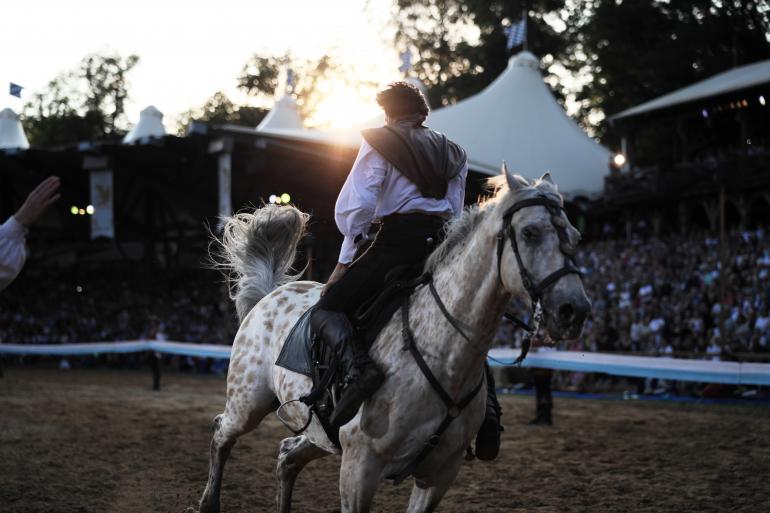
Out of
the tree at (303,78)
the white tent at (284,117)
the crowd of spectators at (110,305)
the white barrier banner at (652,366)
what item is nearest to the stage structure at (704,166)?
the white barrier banner at (652,366)

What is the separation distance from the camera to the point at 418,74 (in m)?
48.6

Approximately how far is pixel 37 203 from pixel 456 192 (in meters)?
2.14

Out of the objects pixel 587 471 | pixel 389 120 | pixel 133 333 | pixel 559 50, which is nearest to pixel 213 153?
pixel 133 333

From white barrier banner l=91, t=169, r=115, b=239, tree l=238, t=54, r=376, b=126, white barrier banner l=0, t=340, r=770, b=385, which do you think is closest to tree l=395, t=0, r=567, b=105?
tree l=238, t=54, r=376, b=126

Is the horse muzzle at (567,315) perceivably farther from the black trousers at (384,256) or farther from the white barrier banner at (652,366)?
the white barrier banner at (652,366)

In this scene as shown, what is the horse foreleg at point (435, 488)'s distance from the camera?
418cm

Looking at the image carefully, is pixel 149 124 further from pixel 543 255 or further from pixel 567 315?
pixel 567 315

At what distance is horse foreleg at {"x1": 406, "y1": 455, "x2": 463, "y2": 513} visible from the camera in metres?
4.18

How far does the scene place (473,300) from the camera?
3906mm

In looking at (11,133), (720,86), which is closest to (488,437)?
(11,133)

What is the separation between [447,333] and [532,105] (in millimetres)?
22450

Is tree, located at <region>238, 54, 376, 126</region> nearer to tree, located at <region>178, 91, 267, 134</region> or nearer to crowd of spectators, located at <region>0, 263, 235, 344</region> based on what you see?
tree, located at <region>178, 91, 267, 134</region>

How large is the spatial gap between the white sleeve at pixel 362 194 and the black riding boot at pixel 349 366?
19.2 inches

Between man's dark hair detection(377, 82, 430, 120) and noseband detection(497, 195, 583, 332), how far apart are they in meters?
1.04
